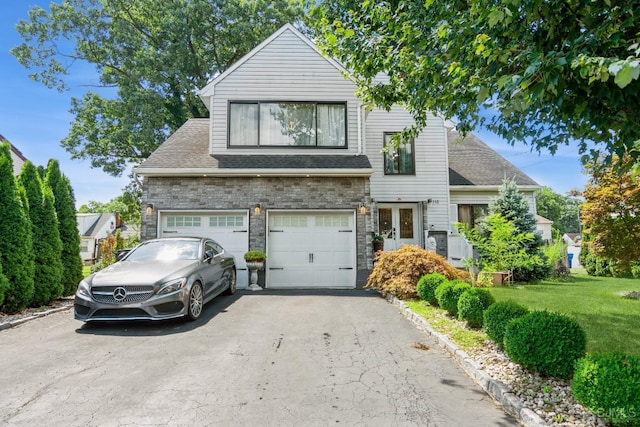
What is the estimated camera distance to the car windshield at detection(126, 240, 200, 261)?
23.8 feet

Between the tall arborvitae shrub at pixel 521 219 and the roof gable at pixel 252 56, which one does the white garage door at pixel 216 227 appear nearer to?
the roof gable at pixel 252 56

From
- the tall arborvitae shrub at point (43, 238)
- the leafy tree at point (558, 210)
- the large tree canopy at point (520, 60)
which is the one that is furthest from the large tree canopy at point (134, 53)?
the leafy tree at point (558, 210)

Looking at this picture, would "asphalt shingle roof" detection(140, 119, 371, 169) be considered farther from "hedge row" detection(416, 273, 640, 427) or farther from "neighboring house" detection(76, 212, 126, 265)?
"neighboring house" detection(76, 212, 126, 265)

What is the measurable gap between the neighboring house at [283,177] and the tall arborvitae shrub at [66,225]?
6.16 feet

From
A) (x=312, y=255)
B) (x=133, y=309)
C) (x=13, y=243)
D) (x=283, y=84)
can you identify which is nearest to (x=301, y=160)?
(x=283, y=84)

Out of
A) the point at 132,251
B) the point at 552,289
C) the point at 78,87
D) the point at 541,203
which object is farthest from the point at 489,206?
the point at 541,203

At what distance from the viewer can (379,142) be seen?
13.2m

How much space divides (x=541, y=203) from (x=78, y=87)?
73.0 meters

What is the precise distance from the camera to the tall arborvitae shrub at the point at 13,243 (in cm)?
686

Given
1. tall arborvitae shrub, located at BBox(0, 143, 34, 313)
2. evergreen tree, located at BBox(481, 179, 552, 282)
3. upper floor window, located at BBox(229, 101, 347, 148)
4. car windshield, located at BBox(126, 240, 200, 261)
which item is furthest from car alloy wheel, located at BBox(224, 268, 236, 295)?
evergreen tree, located at BBox(481, 179, 552, 282)

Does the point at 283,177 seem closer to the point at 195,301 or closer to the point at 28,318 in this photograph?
the point at 195,301

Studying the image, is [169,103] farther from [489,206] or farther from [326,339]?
[326,339]

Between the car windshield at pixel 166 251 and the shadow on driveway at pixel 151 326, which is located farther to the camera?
the car windshield at pixel 166 251

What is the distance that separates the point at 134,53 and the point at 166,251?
1781 cm
